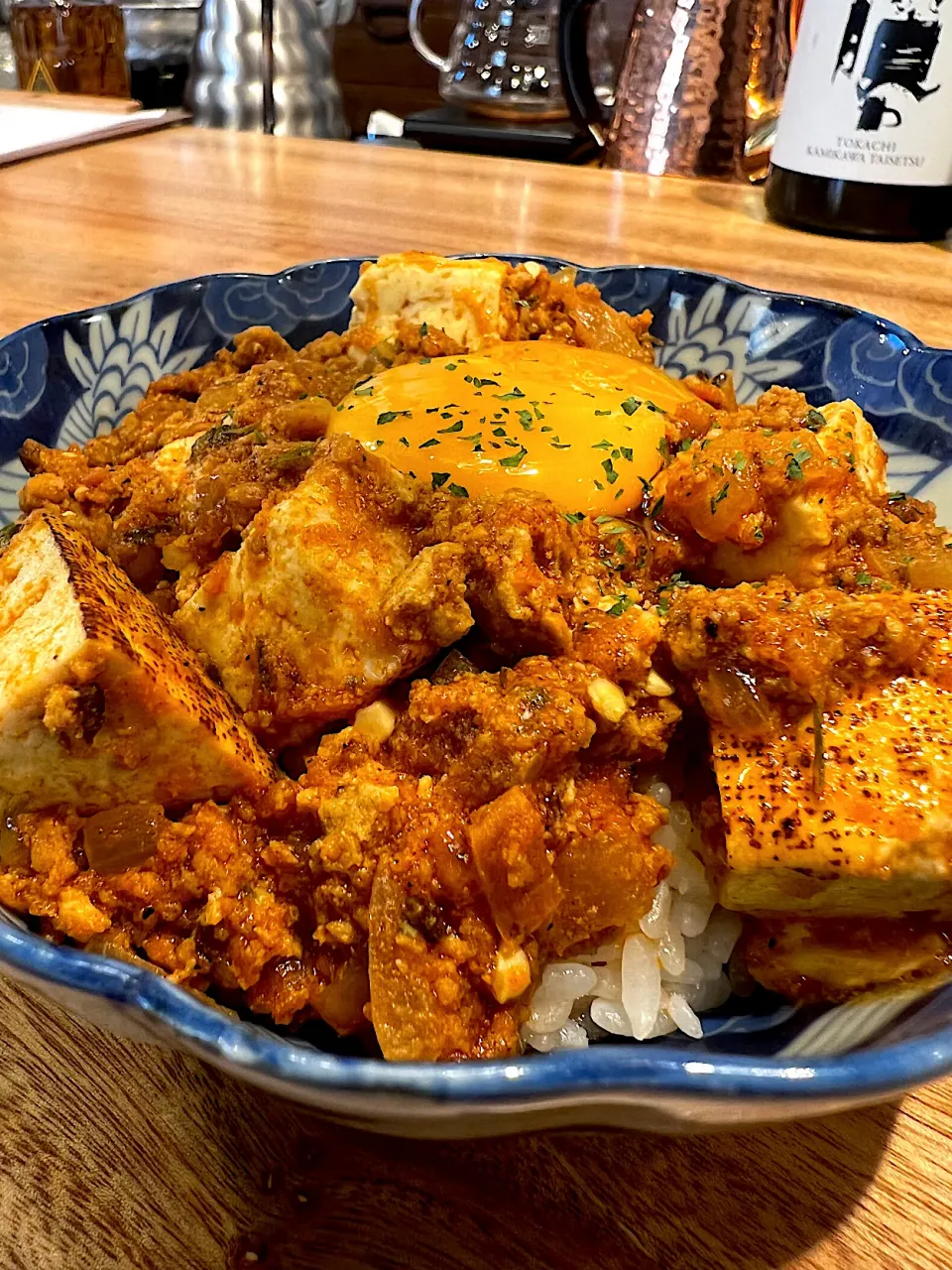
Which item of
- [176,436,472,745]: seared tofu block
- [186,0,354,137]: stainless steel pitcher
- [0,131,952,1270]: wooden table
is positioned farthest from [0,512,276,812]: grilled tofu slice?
[186,0,354,137]: stainless steel pitcher

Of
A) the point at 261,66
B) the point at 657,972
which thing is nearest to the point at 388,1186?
the point at 657,972

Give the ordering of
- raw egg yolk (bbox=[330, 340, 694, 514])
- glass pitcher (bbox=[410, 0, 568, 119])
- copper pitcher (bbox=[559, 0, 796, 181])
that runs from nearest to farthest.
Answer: raw egg yolk (bbox=[330, 340, 694, 514])
copper pitcher (bbox=[559, 0, 796, 181])
glass pitcher (bbox=[410, 0, 568, 119])

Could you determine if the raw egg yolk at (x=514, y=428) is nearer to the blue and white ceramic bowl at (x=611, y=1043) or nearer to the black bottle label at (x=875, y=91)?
the blue and white ceramic bowl at (x=611, y=1043)

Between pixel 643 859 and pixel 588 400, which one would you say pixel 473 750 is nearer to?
pixel 643 859

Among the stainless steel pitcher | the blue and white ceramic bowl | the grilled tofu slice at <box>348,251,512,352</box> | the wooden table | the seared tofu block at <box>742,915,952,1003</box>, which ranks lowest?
the wooden table

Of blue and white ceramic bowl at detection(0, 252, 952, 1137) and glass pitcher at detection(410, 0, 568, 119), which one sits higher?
glass pitcher at detection(410, 0, 568, 119)

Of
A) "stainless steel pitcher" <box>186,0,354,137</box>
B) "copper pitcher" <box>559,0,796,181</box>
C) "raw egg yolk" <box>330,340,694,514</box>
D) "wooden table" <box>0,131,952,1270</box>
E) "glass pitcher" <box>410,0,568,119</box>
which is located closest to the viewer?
"wooden table" <box>0,131,952,1270</box>

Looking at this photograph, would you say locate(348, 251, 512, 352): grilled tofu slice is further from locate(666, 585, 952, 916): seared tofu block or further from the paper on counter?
the paper on counter

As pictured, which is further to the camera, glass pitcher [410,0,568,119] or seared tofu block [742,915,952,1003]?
Answer: glass pitcher [410,0,568,119]

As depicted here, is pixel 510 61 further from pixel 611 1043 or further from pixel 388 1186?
pixel 388 1186
